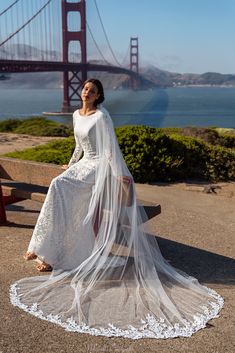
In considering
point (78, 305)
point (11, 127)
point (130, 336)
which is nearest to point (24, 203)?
point (78, 305)

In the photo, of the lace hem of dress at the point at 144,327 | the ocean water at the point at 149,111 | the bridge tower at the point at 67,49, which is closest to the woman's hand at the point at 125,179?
the lace hem of dress at the point at 144,327

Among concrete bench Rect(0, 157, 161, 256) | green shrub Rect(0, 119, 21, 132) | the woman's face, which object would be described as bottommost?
green shrub Rect(0, 119, 21, 132)

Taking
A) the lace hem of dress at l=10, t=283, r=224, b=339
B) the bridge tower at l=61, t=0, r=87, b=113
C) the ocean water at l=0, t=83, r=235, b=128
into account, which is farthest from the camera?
the bridge tower at l=61, t=0, r=87, b=113

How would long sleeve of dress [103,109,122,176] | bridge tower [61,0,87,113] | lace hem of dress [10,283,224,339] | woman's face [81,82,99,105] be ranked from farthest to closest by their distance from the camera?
bridge tower [61,0,87,113] < woman's face [81,82,99,105] < long sleeve of dress [103,109,122,176] < lace hem of dress [10,283,224,339]

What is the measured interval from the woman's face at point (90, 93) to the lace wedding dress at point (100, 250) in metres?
0.11

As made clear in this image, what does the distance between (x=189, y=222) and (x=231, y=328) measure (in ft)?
7.77

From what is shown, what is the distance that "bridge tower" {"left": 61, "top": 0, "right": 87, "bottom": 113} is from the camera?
45.4m

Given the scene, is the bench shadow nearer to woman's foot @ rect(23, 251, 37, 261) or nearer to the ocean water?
woman's foot @ rect(23, 251, 37, 261)

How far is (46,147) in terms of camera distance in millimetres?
8320

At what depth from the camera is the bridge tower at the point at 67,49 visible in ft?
149

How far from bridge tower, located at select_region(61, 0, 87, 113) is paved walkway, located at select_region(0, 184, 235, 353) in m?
37.8

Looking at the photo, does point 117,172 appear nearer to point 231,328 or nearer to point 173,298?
point 173,298

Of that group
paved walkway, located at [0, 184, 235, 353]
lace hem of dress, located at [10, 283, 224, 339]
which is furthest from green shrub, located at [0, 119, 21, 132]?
lace hem of dress, located at [10, 283, 224, 339]

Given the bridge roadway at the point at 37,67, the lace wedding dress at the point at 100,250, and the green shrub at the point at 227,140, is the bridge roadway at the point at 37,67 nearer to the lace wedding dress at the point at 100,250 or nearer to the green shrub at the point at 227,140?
the green shrub at the point at 227,140
